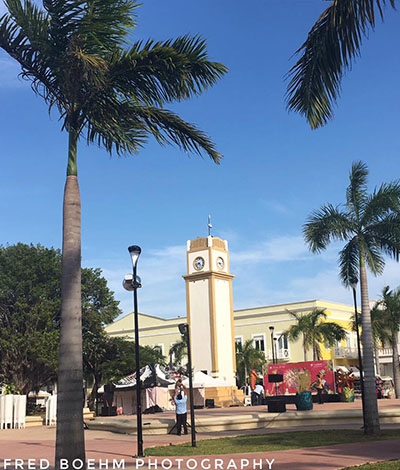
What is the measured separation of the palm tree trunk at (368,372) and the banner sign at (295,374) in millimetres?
18053

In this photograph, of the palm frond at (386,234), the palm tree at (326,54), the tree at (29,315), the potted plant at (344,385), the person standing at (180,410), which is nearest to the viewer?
the palm tree at (326,54)

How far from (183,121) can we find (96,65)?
8.31ft

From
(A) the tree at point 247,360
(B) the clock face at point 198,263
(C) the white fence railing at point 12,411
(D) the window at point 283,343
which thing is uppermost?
(B) the clock face at point 198,263

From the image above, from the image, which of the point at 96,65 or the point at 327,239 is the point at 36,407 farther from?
the point at 96,65

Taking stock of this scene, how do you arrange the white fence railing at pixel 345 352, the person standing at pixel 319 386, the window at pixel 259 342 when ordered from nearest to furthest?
the person standing at pixel 319 386
the white fence railing at pixel 345 352
the window at pixel 259 342

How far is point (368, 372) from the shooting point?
1802 centimetres

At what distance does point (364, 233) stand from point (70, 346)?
11.9m

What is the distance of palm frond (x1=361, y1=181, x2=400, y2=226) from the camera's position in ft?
60.1

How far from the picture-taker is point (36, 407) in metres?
36.9

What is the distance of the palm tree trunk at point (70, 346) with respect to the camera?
9.23 metres

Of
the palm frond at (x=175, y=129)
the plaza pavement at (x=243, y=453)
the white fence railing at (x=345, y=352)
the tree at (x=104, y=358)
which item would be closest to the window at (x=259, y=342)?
the white fence railing at (x=345, y=352)

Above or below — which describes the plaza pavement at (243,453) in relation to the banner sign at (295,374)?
below

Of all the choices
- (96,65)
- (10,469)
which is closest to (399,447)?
(10,469)

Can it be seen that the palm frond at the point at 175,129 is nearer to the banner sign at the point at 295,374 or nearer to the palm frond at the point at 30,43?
the palm frond at the point at 30,43
